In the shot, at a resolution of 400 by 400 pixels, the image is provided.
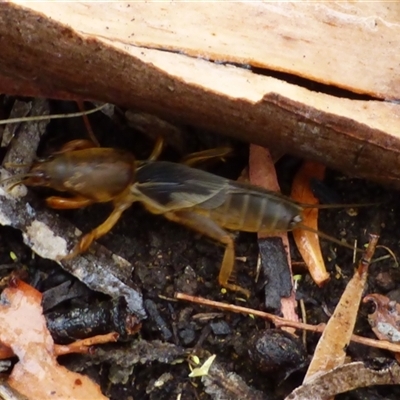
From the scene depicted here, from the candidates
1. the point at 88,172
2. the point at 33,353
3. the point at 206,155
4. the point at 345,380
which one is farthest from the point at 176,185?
the point at 345,380

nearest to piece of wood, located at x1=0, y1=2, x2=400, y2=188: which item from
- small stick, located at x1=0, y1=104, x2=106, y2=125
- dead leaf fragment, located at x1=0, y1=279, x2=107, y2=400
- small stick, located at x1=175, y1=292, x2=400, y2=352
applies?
small stick, located at x1=0, y1=104, x2=106, y2=125

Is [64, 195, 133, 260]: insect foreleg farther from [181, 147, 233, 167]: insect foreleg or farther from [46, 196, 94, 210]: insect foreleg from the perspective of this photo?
[181, 147, 233, 167]: insect foreleg

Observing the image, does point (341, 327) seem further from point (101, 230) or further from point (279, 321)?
point (101, 230)

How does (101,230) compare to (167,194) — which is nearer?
(101,230)

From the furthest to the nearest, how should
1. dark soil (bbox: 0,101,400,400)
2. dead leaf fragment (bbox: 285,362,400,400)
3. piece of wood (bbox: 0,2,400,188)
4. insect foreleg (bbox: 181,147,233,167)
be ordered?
insect foreleg (bbox: 181,147,233,167) < dark soil (bbox: 0,101,400,400) < dead leaf fragment (bbox: 285,362,400,400) < piece of wood (bbox: 0,2,400,188)

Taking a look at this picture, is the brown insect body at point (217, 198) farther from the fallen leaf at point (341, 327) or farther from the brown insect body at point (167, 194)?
the fallen leaf at point (341, 327)

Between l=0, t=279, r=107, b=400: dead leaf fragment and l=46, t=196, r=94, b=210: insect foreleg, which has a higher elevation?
l=46, t=196, r=94, b=210: insect foreleg

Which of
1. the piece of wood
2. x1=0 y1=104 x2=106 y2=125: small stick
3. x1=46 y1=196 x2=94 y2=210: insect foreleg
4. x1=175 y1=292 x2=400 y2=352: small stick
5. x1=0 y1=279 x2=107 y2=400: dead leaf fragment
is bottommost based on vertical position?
x1=0 y1=279 x2=107 y2=400: dead leaf fragment

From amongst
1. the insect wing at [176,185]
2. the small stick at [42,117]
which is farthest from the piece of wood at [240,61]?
the insect wing at [176,185]
